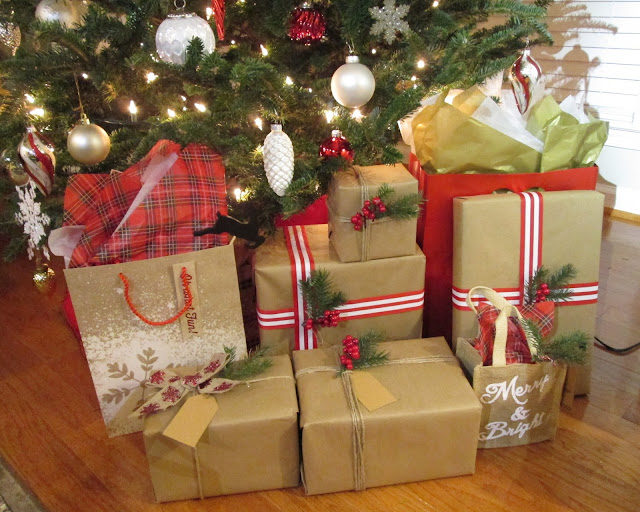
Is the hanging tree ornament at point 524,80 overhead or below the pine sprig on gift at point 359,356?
overhead

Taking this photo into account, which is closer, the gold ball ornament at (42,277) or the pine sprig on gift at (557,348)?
the pine sprig on gift at (557,348)

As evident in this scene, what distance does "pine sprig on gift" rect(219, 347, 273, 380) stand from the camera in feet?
3.57

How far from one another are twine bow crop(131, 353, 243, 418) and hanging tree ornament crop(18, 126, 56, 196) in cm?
51

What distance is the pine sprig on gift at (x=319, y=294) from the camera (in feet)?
3.80

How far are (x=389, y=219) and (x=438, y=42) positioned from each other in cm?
43

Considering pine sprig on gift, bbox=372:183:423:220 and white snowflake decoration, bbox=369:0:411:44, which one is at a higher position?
white snowflake decoration, bbox=369:0:411:44

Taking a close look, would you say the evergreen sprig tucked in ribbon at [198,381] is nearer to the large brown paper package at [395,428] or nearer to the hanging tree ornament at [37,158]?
the large brown paper package at [395,428]

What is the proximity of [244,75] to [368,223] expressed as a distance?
0.38 meters

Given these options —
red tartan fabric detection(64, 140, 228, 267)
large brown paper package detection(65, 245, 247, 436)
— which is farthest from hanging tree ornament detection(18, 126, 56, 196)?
large brown paper package detection(65, 245, 247, 436)

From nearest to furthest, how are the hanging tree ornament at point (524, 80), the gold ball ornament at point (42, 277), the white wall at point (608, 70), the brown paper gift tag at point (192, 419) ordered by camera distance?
1. the brown paper gift tag at point (192, 419)
2. the hanging tree ornament at point (524, 80)
3. the gold ball ornament at point (42, 277)
4. the white wall at point (608, 70)

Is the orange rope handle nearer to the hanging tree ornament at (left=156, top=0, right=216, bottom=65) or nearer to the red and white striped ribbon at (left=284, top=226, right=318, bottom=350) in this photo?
the red and white striped ribbon at (left=284, top=226, right=318, bottom=350)

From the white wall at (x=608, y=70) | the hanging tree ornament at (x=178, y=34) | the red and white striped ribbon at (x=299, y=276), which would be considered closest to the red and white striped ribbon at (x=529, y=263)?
the red and white striped ribbon at (x=299, y=276)

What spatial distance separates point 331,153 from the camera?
1.12 metres

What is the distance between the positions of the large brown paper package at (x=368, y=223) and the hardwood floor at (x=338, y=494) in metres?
0.47
